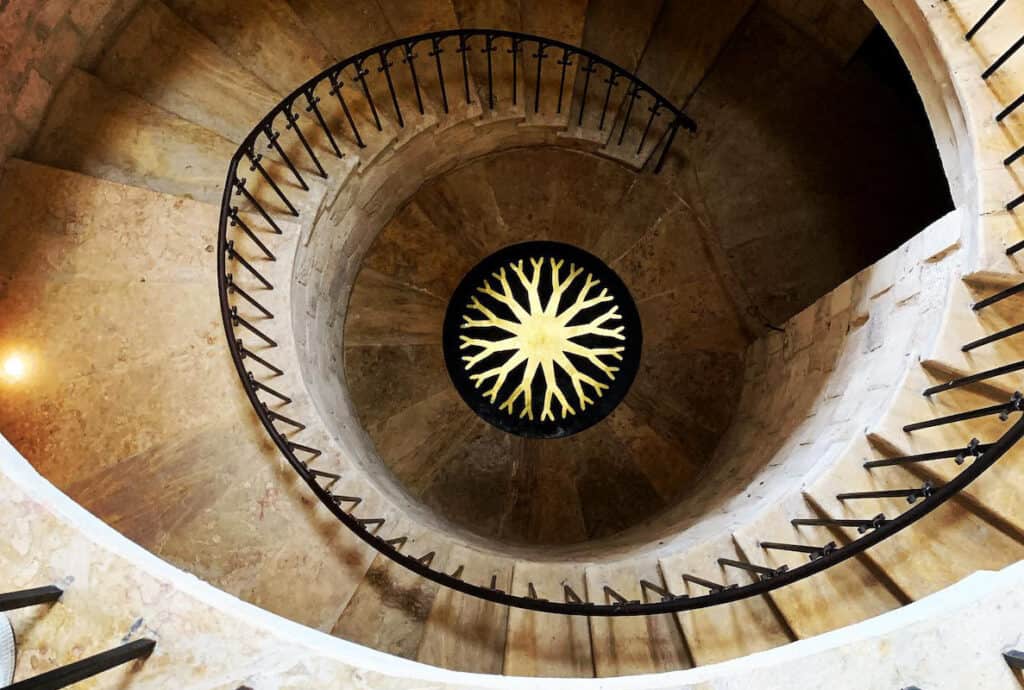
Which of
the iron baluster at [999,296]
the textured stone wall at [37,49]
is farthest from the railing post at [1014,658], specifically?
the textured stone wall at [37,49]

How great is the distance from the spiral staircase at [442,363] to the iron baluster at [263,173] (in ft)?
0.29

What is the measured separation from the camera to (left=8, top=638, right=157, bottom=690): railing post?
158 centimetres

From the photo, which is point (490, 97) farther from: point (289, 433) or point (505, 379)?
point (289, 433)

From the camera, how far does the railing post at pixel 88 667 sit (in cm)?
158

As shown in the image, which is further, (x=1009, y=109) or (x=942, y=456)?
(x=1009, y=109)

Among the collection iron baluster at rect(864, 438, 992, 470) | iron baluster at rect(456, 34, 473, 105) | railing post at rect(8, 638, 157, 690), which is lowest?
railing post at rect(8, 638, 157, 690)

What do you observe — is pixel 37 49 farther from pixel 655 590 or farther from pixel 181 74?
pixel 655 590

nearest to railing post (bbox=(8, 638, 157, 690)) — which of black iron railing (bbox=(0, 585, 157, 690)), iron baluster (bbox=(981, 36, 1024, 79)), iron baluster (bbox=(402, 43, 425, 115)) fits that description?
black iron railing (bbox=(0, 585, 157, 690))

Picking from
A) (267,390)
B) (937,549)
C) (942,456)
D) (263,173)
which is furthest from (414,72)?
(937,549)

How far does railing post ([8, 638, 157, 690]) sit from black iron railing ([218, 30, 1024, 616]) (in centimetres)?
155

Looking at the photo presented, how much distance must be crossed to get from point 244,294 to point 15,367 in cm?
129

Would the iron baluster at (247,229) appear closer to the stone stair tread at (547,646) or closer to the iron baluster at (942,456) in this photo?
the stone stair tread at (547,646)

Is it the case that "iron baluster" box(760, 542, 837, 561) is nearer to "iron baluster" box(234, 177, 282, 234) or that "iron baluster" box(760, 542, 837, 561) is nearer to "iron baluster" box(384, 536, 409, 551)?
"iron baluster" box(384, 536, 409, 551)

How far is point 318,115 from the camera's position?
13.5 ft
